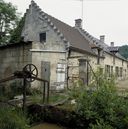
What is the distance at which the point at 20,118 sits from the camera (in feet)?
30.4

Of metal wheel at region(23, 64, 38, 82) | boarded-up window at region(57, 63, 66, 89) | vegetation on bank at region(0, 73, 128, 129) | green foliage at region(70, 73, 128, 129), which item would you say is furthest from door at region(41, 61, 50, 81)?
green foliage at region(70, 73, 128, 129)

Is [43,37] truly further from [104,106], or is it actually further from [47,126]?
[104,106]

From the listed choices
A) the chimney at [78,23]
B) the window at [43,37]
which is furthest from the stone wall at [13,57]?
the chimney at [78,23]

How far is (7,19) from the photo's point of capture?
3622cm

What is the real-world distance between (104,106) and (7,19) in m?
30.2

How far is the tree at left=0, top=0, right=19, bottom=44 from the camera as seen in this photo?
35375 millimetres

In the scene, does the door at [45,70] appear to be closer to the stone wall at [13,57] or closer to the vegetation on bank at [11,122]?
the stone wall at [13,57]

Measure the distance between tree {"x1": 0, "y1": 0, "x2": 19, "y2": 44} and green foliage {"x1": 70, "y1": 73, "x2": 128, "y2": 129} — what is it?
89.8 ft

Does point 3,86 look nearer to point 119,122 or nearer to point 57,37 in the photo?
point 57,37

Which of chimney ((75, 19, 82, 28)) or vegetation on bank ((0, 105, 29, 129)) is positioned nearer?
vegetation on bank ((0, 105, 29, 129))


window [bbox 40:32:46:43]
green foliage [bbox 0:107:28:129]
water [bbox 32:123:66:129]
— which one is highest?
window [bbox 40:32:46:43]

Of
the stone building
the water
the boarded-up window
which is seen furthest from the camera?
the boarded-up window

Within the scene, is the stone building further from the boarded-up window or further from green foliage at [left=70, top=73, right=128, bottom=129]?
green foliage at [left=70, top=73, right=128, bottom=129]

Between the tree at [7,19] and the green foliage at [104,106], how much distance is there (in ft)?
89.8
